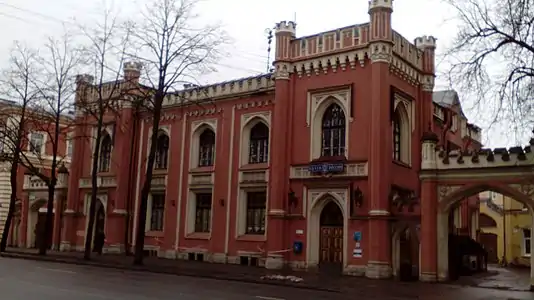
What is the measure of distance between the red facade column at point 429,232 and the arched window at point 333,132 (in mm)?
4758

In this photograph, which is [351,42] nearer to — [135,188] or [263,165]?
[263,165]

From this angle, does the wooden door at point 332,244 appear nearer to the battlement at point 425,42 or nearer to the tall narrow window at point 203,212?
the tall narrow window at point 203,212

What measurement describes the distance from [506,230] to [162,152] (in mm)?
23748

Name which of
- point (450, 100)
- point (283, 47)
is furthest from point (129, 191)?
point (450, 100)

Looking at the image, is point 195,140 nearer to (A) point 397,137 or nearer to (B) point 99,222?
(B) point 99,222

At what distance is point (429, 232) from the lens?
2283 centimetres

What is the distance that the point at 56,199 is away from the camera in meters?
39.8

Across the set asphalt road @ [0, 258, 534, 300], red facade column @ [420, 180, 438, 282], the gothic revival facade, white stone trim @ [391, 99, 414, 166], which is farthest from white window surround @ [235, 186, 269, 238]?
asphalt road @ [0, 258, 534, 300]

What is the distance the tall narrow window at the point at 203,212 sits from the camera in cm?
3181

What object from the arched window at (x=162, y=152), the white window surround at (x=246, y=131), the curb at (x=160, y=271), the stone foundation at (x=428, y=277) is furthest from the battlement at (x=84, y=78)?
the stone foundation at (x=428, y=277)

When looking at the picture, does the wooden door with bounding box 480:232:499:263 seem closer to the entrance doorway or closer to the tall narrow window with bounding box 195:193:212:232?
the entrance doorway

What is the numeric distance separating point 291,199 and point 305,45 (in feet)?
24.1

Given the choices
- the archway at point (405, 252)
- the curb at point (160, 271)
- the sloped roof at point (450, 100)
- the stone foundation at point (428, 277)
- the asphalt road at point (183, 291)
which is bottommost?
the curb at point (160, 271)

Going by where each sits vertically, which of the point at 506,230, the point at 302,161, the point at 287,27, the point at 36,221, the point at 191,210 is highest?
the point at 287,27
